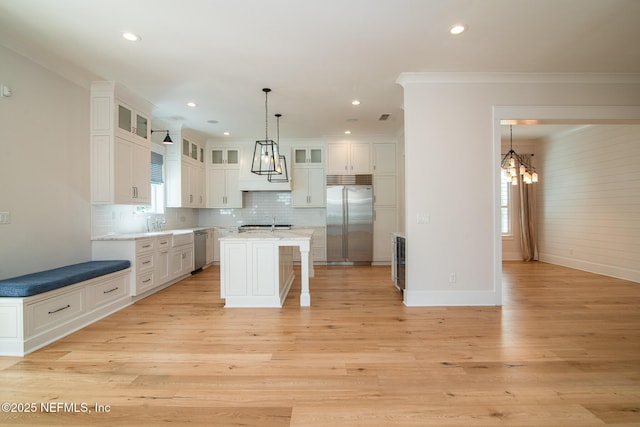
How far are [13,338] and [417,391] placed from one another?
3.22m

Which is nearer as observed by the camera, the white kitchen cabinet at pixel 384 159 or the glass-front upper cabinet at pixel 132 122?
the glass-front upper cabinet at pixel 132 122

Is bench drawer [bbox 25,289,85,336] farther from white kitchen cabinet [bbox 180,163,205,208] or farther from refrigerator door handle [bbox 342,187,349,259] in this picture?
refrigerator door handle [bbox 342,187,349,259]

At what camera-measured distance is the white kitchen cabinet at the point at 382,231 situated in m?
6.49

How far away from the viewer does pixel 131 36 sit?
9.20 ft

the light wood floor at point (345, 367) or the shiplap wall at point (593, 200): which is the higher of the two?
the shiplap wall at point (593, 200)

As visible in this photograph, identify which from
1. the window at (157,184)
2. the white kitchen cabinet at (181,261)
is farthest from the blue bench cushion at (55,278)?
the window at (157,184)

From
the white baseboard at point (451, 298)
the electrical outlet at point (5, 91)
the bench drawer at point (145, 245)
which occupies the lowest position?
the white baseboard at point (451, 298)

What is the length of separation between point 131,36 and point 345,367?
3503 mm

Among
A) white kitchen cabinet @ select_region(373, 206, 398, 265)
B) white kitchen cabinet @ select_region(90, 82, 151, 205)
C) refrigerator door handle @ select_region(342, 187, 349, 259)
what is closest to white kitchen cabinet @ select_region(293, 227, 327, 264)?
refrigerator door handle @ select_region(342, 187, 349, 259)

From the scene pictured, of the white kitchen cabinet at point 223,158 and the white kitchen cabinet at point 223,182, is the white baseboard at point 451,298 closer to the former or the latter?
the white kitchen cabinet at point 223,182

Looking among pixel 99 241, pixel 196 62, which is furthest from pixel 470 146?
pixel 99 241

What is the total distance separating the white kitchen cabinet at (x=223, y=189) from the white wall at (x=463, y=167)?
4.32 meters

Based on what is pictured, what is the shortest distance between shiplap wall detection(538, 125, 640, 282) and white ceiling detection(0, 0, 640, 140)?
91.2 inches

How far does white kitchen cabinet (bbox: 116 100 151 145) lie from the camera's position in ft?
13.0
